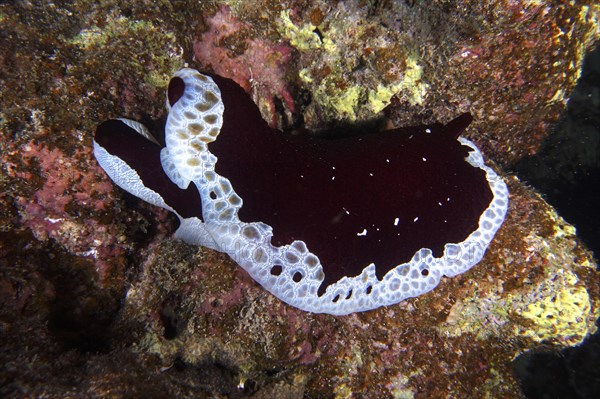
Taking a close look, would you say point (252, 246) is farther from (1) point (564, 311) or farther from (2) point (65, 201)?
(1) point (564, 311)

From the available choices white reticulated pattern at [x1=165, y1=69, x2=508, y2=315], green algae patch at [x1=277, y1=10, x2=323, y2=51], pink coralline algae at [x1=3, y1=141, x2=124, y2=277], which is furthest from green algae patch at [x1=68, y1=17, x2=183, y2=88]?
green algae patch at [x1=277, y1=10, x2=323, y2=51]

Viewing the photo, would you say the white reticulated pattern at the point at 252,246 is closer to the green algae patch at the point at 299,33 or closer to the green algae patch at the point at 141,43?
the green algae patch at the point at 141,43

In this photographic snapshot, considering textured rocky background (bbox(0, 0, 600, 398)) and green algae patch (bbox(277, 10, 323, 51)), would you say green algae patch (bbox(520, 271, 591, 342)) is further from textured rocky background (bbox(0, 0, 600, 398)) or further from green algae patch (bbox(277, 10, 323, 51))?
green algae patch (bbox(277, 10, 323, 51))

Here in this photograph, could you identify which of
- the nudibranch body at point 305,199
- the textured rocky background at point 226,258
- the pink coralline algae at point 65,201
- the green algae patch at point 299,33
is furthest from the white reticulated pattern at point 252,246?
the green algae patch at point 299,33

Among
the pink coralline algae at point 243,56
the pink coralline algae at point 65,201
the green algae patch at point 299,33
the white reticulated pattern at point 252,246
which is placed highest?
the green algae patch at point 299,33

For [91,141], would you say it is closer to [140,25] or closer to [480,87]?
[140,25]

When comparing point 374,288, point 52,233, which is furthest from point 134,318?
point 374,288
